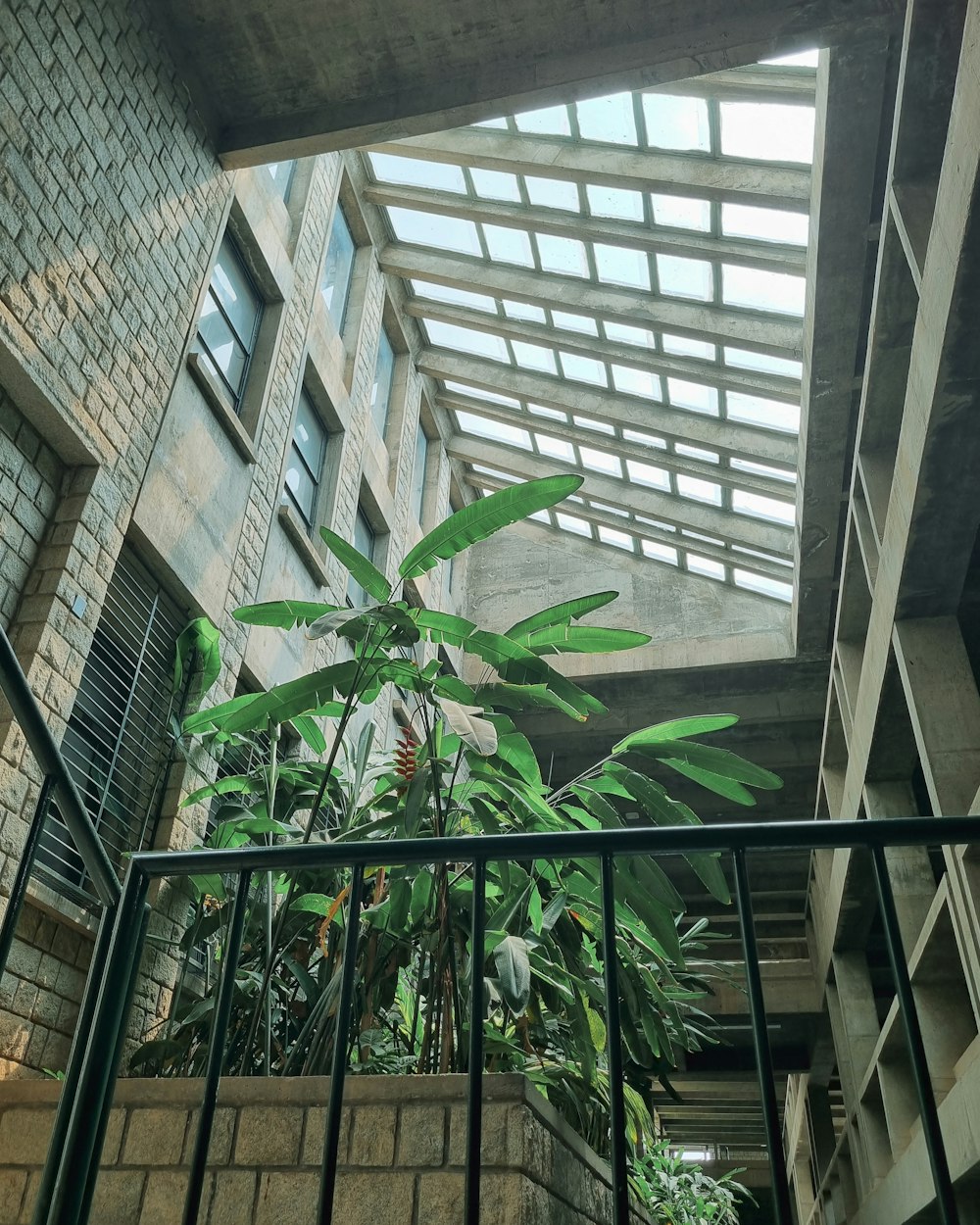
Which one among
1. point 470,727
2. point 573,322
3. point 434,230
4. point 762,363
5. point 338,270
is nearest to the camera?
point 470,727

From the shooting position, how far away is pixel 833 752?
8883mm

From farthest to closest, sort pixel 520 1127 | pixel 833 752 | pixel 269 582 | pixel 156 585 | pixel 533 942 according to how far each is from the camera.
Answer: pixel 833 752
pixel 269 582
pixel 156 585
pixel 533 942
pixel 520 1127

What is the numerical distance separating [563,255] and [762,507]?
3.77 metres

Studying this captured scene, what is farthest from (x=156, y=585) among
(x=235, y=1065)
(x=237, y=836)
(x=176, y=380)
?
(x=235, y=1065)

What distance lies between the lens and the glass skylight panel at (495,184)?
9.96 m

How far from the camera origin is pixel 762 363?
32.6 feet

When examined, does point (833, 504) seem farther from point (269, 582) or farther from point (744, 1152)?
point (744, 1152)

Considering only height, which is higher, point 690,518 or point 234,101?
point 690,518

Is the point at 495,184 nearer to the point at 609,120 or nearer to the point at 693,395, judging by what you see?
the point at 609,120

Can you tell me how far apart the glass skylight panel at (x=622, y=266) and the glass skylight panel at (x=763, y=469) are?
2200 millimetres

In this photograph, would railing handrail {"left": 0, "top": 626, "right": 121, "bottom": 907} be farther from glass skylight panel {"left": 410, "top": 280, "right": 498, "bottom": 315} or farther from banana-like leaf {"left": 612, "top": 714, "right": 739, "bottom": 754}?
glass skylight panel {"left": 410, "top": 280, "right": 498, "bottom": 315}

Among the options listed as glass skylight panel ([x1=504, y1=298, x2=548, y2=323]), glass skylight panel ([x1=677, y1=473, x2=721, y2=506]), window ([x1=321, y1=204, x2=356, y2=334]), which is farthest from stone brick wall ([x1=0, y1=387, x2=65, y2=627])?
glass skylight panel ([x1=677, y1=473, x2=721, y2=506])

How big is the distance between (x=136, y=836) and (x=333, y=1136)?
451cm

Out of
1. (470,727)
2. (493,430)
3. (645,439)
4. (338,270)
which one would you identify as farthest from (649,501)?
(470,727)
